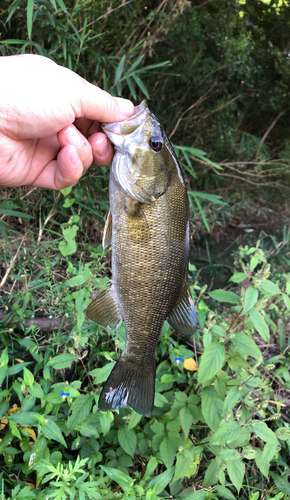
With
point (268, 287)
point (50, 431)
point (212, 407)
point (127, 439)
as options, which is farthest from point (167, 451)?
point (268, 287)

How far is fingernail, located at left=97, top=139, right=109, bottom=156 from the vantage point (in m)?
A: 1.49

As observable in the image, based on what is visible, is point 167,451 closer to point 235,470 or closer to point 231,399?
point 235,470

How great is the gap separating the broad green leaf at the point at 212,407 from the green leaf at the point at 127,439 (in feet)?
1.38

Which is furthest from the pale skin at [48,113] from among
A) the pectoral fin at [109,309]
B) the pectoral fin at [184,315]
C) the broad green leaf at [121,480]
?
the broad green leaf at [121,480]

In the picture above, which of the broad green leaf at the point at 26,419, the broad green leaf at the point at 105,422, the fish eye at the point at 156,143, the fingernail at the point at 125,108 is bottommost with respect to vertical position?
the broad green leaf at the point at 26,419

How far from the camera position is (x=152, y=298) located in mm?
1287

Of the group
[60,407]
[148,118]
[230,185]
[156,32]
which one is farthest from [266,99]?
[60,407]

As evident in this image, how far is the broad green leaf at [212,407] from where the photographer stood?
146 cm

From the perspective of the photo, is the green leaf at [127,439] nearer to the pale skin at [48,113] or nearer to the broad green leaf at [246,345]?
the broad green leaf at [246,345]

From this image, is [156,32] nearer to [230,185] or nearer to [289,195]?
[230,185]

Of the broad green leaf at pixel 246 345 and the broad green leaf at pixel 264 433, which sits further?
the broad green leaf at pixel 246 345

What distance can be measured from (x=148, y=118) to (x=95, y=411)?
4.90 ft

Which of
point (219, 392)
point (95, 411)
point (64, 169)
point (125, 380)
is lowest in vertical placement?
point (95, 411)

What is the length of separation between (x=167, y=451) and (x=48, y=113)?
171cm
